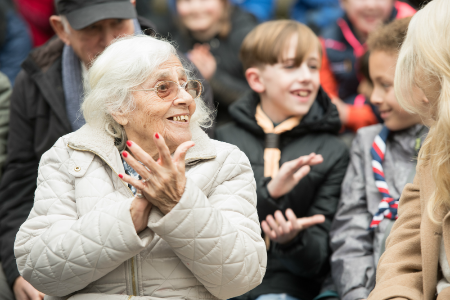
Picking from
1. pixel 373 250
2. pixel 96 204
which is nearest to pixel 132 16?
pixel 96 204

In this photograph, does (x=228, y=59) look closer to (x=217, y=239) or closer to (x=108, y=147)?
(x=108, y=147)

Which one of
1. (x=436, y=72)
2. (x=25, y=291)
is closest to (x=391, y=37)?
(x=436, y=72)

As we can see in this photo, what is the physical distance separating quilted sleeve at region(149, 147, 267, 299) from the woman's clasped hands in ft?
0.14

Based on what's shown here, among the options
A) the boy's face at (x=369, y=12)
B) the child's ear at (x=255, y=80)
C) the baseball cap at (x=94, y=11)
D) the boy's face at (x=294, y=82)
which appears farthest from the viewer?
the boy's face at (x=369, y=12)

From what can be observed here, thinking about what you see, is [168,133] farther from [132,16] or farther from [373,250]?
[373,250]

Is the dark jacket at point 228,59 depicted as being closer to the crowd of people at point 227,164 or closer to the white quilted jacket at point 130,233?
the crowd of people at point 227,164

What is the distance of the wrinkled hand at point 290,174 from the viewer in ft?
8.64

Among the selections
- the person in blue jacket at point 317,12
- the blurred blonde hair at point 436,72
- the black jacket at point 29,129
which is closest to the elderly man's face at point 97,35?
the black jacket at point 29,129

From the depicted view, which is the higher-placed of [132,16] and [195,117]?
[132,16]

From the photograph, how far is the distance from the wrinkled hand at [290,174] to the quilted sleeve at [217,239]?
62 cm

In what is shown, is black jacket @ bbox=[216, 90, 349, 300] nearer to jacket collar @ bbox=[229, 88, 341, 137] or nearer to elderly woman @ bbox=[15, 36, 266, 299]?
jacket collar @ bbox=[229, 88, 341, 137]

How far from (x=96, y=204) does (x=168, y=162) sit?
1.52ft

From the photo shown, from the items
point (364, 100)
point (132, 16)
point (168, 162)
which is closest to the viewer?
point (168, 162)

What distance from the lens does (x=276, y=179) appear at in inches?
109
